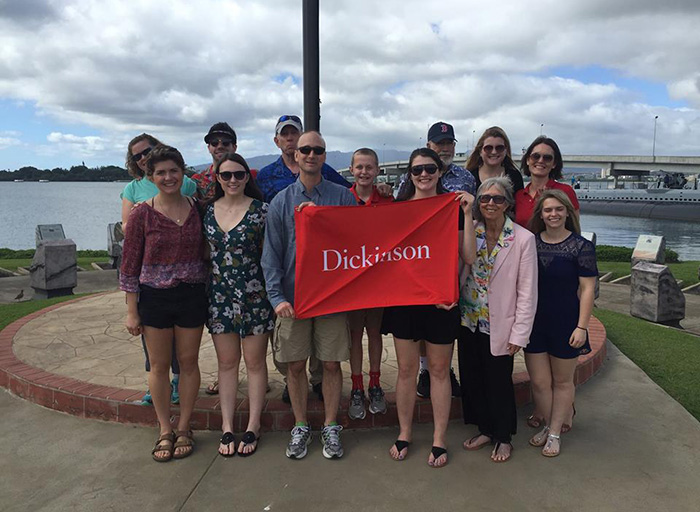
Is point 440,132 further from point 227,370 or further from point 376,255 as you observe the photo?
point 227,370

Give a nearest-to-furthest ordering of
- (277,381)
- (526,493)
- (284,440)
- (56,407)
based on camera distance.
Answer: (526,493) → (284,440) → (56,407) → (277,381)

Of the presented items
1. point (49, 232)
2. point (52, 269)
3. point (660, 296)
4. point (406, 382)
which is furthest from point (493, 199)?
point (49, 232)

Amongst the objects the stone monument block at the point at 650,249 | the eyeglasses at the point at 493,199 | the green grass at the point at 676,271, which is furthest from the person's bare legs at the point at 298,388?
the green grass at the point at 676,271

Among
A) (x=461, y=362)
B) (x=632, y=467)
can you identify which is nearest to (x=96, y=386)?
(x=461, y=362)

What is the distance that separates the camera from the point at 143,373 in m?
4.71

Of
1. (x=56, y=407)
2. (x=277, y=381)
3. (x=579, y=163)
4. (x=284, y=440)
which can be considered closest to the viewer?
(x=284, y=440)

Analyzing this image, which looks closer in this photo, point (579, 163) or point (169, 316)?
point (169, 316)

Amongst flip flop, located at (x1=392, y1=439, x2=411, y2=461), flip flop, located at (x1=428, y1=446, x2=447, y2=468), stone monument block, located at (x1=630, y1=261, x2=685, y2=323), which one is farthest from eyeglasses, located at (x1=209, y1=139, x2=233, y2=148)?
stone monument block, located at (x1=630, y1=261, x2=685, y2=323)

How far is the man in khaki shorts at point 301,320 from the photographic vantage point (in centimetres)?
327

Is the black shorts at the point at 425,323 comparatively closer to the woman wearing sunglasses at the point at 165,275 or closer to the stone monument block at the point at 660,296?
the woman wearing sunglasses at the point at 165,275

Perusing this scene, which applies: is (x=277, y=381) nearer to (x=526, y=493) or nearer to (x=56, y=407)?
(x=56, y=407)

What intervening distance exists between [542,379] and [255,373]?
1.97 m

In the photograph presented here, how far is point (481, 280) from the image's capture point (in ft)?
10.9

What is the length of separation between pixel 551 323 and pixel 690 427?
1.52m
